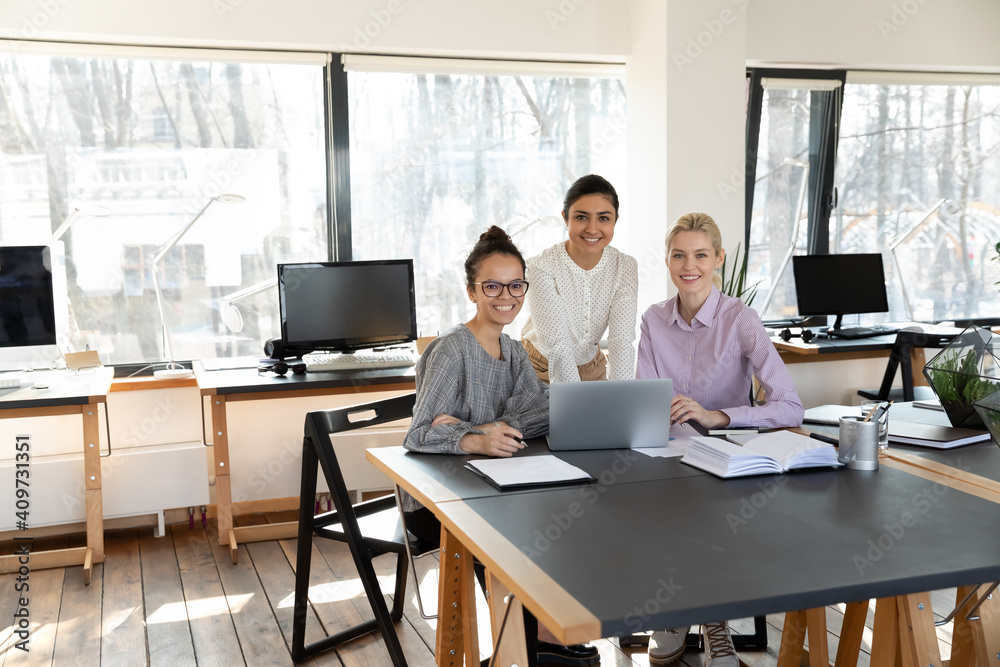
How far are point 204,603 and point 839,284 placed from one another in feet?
11.9

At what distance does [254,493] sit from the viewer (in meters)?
4.04

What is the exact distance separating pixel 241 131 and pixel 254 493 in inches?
68.7

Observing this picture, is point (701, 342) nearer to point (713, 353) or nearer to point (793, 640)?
point (713, 353)

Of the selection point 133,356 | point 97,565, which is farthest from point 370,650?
point 133,356

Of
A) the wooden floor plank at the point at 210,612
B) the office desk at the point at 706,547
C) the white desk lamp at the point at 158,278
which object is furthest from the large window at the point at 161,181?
the office desk at the point at 706,547

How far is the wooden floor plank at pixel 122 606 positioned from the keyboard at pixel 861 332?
3527mm

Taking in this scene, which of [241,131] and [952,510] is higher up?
[241,131]

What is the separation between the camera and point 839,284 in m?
4.74

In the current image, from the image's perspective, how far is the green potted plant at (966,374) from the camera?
2.10 meters

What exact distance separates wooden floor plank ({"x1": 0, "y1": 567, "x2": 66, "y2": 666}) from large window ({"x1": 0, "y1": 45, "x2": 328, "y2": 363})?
114 centimetres

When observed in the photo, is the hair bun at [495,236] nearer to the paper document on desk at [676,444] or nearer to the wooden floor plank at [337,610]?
the paper document on desk at [676,444]

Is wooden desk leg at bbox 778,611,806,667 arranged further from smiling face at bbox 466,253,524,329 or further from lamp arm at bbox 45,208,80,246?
lamp arm at bbox 45,208,80,246

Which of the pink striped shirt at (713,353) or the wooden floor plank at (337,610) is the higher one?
the pink striped shirt at (713,353)

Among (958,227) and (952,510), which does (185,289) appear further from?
(958,227)
